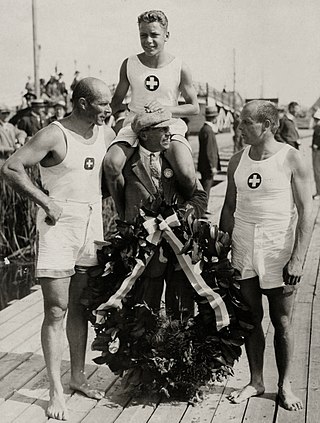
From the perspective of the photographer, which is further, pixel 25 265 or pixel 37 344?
pixel 25 265

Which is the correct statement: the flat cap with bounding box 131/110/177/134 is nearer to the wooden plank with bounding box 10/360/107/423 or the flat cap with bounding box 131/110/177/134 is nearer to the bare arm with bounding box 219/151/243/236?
the bare arm with bounding box 219/151/243/236

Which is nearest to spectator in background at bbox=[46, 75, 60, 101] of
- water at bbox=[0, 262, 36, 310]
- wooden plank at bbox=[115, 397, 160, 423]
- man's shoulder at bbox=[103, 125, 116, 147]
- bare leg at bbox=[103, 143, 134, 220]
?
water at bbox=[0, 262, 36, 310]

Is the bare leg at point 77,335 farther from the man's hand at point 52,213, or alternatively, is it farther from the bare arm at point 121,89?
the bare arm at point 121,89

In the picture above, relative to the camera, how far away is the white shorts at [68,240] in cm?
386

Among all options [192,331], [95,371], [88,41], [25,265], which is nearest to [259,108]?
[192,331]

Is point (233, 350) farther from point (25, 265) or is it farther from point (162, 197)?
point (25, 265)

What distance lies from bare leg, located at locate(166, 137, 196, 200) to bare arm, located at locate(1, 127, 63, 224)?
681 mm

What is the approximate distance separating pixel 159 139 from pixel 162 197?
0.33 metres

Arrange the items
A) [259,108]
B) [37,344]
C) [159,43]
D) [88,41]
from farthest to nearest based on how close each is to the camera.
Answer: [88,41] < [37,344] < [159,43] < [259,108]

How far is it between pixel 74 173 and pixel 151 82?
94 centimetres

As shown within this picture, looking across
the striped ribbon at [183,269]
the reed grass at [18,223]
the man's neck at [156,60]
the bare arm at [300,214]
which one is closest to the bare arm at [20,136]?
the reed grass at [18,223]

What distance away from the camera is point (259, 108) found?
12.5 ft

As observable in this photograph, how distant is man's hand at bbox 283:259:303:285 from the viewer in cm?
373

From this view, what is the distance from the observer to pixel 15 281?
810cm
